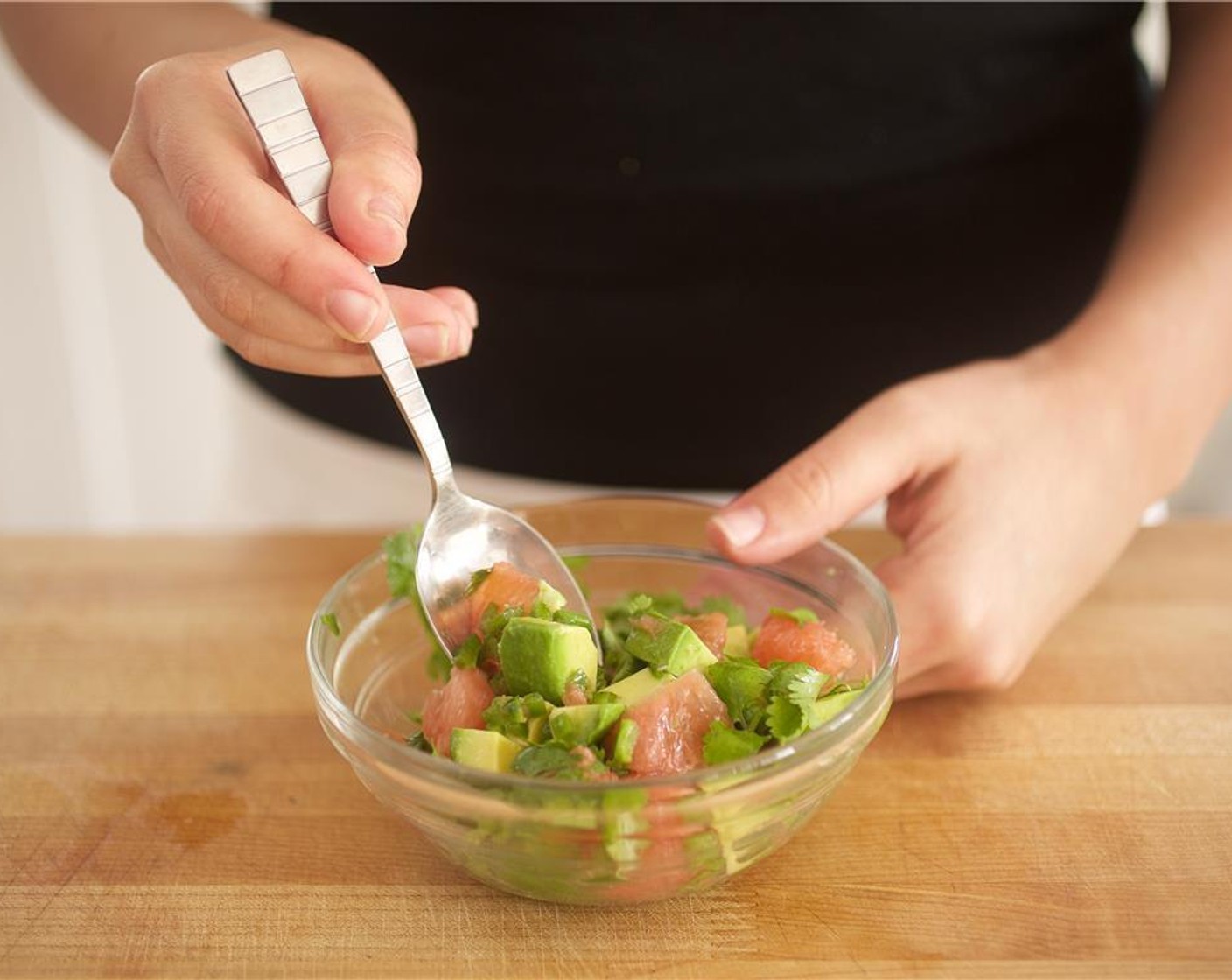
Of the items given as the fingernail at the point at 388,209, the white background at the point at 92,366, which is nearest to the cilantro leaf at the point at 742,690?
the fingernail at the point at 388,209

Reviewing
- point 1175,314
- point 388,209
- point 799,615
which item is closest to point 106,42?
point 388,209

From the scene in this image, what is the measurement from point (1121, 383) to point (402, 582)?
87 cm

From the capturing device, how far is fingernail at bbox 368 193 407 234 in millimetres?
1065

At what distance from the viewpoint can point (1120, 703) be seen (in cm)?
140

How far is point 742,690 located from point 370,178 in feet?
1.66

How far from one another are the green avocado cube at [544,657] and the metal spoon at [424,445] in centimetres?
9

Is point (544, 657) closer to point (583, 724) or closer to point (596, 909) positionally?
point (583, 724)

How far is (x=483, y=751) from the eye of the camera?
1.03 m

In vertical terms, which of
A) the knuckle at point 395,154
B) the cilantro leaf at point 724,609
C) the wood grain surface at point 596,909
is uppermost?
the knuckle at point 395,154

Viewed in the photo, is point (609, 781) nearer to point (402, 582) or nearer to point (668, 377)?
point (402, 582)

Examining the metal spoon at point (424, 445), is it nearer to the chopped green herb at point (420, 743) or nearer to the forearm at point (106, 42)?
the chopped green herb at point (420, 743)

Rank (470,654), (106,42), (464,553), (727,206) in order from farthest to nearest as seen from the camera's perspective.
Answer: (727,206) → (106,42) → (464,553) → (470,654)

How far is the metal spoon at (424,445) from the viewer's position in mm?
1084

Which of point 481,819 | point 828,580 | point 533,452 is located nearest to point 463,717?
point 481,819
